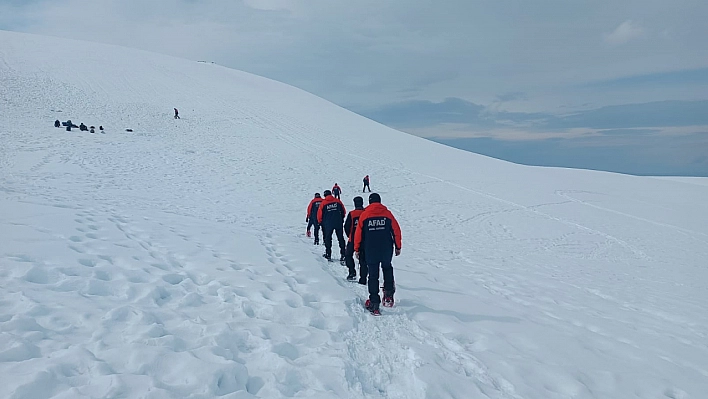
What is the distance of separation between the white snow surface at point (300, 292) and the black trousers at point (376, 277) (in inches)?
12.4

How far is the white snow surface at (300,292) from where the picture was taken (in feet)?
15.1

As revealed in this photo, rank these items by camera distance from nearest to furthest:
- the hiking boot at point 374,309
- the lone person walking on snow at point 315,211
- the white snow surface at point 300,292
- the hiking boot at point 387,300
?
the white snow surface at point 300,292 → the hiking boot at point 374,309 → the hiking boot at point 387,300 → the lone person walking on snow at point 315,211

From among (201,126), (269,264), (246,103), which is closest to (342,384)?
(269,264)

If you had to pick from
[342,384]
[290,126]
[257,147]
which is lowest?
[342,384]

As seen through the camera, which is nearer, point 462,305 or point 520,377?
point 520,377

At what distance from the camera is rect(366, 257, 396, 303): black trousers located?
7.00 metres

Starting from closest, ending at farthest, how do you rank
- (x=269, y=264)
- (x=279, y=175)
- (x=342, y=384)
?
1. (x=342, y=384)
2. (x=269, y=264)
3. (x=279, y=175)

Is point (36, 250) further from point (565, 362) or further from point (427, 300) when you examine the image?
point (565, 362)

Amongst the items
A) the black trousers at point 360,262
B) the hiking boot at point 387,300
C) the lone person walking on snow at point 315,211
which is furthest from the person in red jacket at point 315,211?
the hiking boot at point 387,300

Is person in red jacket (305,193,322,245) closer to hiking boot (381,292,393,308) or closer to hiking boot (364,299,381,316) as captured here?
hiking boot (381,292,393,308)

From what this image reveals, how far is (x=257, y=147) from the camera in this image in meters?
34.0

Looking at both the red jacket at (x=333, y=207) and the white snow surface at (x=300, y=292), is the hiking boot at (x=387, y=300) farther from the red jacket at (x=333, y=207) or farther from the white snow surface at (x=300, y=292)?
the red jacket at (x=333, y=207)

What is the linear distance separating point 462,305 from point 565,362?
7.26 feet

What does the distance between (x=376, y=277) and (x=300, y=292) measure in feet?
4.30
